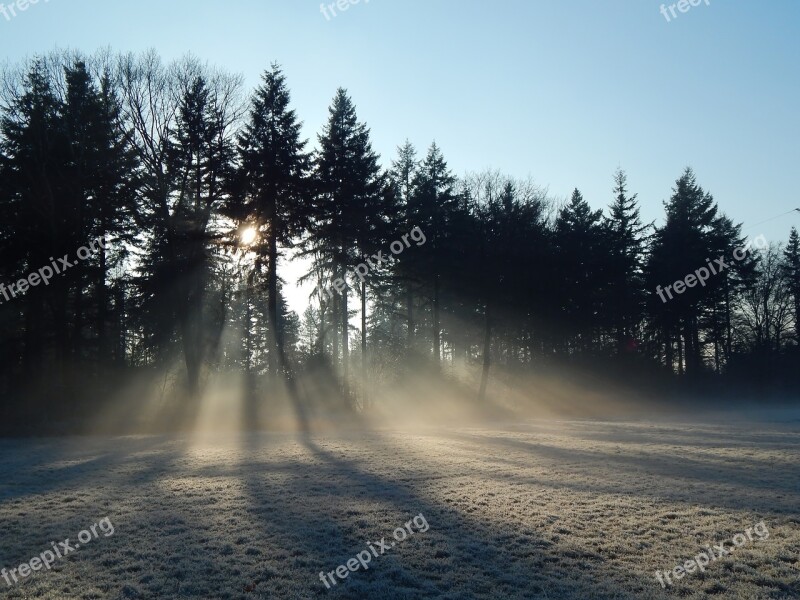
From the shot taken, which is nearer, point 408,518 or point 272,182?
point 408,518

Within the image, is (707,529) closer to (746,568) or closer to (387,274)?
(746,568)

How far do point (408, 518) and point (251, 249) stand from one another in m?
24.5

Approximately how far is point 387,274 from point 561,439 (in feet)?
71.9

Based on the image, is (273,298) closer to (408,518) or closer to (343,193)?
(343,193)

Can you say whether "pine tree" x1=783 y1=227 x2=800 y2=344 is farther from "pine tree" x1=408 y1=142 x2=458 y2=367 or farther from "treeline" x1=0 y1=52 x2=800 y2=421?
"pine tree" x1=408 y1=142 x2=458 y2=367

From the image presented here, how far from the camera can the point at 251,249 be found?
105ft

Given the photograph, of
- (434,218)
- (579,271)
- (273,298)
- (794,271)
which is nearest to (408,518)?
(273,298)

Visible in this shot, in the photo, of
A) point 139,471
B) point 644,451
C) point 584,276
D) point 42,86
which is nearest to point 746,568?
point 644,451

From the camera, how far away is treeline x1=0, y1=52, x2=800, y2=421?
3044 centimetres

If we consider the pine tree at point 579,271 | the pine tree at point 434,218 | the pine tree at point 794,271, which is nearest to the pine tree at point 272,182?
the pine tree at point 434,218

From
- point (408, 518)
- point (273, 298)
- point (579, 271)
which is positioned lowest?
point (408, 518)

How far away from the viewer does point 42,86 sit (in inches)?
1196

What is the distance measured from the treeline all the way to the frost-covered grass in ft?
53.6

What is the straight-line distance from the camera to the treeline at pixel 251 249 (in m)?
30.4
